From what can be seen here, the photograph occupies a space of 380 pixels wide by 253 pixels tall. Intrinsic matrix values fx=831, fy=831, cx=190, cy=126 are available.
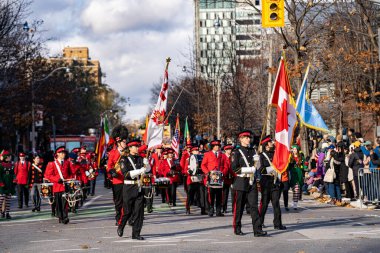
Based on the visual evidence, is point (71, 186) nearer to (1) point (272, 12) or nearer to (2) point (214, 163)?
(2) point (214, 163)

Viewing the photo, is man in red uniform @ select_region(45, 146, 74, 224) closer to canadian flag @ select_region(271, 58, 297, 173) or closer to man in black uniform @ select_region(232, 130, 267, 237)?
man in black uniform @ select_region(232, 130, 267, 237)

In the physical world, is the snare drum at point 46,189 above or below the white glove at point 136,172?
below

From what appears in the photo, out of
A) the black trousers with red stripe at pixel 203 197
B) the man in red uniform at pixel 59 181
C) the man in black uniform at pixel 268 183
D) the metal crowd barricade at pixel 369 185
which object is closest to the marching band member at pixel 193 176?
the black trousers with red stripe at pixel 203 197

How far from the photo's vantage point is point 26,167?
25.9 metres

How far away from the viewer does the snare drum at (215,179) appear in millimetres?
19578

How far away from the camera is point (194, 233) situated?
633 inches

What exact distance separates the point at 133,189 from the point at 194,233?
66.9 inches

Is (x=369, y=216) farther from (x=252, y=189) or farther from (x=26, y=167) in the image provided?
(x=26, y=167)

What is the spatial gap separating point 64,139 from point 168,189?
117 ft

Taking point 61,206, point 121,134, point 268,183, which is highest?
point 121,134

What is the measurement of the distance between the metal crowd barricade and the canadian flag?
19.7 ft

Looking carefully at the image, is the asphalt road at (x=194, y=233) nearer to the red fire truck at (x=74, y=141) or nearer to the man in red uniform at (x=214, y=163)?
the man in red uniform at (x=214, y=163)

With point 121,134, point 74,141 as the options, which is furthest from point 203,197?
point 74,141

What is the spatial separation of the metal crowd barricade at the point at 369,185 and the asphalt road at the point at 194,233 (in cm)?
72
